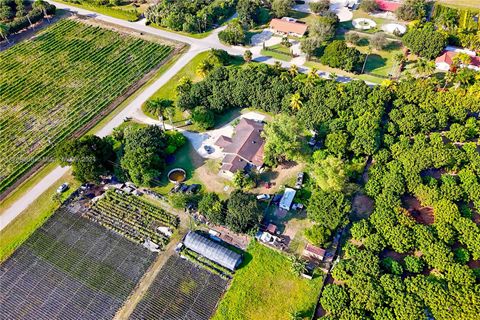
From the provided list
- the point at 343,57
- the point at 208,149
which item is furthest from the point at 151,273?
the point at 343,57

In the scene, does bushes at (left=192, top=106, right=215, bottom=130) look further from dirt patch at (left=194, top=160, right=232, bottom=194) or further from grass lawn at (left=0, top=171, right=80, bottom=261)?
grass lawn at (left=0, top=171, right=80, bottom=261)

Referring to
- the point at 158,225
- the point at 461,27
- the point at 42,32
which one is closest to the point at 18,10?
the point at 42,32

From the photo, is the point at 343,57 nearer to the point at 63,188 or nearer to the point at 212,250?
the point at 212,250

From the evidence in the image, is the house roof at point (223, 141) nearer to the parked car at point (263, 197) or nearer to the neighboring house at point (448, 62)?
the parked car at point (263, 197)

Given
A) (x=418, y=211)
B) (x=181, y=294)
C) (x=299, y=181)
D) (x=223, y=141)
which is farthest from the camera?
(x=223, y=141)

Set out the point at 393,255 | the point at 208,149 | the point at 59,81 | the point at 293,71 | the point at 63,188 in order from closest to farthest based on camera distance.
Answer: the point at 393,255 < the point at 63,188 < the point at 208,149 < the point at 293,71 < the point at 59,81

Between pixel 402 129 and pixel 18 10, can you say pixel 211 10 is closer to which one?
pixel 18 10

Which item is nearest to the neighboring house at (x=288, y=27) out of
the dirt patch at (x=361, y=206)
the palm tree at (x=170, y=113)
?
the palm tree at (x=170, y=113)
